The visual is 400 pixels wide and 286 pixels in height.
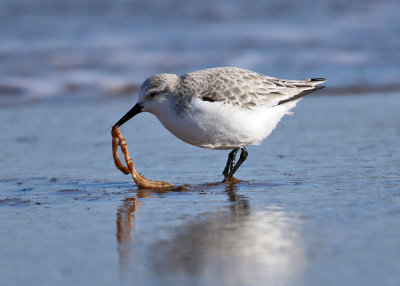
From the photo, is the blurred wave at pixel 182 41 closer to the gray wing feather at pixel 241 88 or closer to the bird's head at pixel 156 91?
the gray wing feather at pixel 241 88

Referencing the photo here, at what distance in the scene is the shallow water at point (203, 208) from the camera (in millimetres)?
3697

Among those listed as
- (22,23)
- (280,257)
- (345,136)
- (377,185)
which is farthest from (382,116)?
(22,23)

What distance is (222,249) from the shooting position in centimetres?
403

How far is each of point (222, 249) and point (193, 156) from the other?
11.0 feet

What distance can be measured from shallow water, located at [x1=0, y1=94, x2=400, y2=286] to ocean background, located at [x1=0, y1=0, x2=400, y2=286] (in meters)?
0.02

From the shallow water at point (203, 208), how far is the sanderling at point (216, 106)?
0.44 m

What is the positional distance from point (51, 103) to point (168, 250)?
7.26m

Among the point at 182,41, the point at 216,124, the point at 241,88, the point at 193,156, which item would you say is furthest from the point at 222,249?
the point at 182,41

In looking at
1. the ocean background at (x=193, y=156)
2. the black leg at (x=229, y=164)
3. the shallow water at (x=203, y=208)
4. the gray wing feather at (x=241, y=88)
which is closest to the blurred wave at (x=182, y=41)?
the ocean background at (x=193, y=156)

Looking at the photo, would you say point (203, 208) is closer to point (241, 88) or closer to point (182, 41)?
point (241, 88)

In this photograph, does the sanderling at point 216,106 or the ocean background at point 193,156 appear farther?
the sanderling at point 216,106

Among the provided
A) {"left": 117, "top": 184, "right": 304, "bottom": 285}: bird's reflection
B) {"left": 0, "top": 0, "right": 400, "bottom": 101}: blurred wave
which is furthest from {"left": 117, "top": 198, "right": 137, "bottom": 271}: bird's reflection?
{"left": 0, "top": 0, "right": 400, "bottom": 101}: blurred wave

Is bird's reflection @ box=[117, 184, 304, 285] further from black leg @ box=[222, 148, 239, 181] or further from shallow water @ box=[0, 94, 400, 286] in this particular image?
black leg @ box=[222, 148, 239, 181]

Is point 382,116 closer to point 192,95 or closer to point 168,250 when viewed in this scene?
point 192,95
